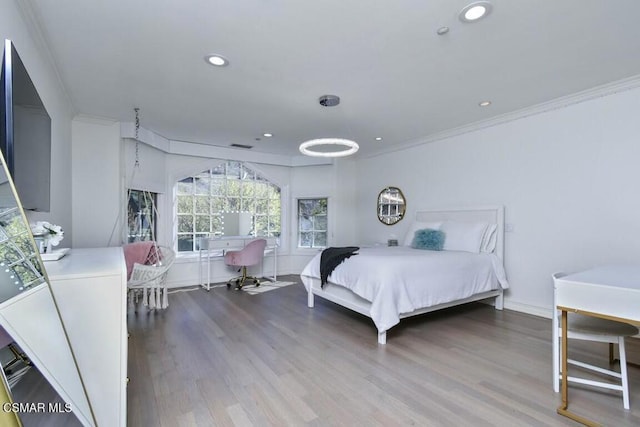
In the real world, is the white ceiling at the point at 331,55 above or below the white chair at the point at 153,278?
above

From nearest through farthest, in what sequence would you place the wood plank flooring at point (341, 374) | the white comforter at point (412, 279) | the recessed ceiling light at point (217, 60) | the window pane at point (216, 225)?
the wood plank flooring at point (341, 374) < the recessed ceiling light at point (217, 60) < the white comforter at point (412, 279) < the window pane at point (216, 225)

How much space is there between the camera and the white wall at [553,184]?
311cm

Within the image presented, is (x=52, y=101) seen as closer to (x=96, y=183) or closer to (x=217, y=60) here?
(x=96, y=183)

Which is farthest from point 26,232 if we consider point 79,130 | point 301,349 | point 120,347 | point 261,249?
point 261,249

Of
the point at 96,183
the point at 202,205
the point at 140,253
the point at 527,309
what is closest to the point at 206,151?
the point at 202,205

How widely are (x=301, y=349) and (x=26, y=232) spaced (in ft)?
7.27

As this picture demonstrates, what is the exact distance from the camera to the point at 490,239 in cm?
409

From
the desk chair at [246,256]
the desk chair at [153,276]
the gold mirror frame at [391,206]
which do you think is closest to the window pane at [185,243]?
the desk chair at [246,256]

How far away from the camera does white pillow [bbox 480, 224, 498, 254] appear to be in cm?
407

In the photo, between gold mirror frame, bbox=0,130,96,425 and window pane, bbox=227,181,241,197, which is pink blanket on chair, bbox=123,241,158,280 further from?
gold mirror frame, bbox=0,130,96,425

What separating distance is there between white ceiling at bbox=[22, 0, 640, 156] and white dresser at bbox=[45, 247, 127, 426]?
1725 millimetres

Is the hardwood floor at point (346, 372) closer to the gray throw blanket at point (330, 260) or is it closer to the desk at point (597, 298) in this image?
the desk at point (597, 298)

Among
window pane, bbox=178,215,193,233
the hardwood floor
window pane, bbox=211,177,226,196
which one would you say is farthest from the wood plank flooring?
window pane, bbox=211,177,226,196

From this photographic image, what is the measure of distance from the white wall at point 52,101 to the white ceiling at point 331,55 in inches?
4.6
